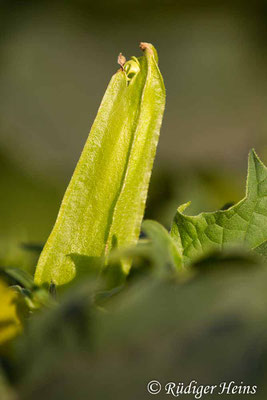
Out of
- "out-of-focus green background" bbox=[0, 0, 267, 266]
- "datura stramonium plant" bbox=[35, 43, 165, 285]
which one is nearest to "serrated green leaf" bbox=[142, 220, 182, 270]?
"datura stramonium plant" bbox=[35, 43, 165, 285]

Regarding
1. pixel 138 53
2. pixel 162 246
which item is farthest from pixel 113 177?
pixel 138 53

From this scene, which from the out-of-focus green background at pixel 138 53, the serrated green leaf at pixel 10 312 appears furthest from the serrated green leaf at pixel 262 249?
the out-of-focus green background at pixel 138 53

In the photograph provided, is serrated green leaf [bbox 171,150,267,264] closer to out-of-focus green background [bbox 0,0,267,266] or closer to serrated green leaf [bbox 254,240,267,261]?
serrated green leaf [bbox 254,240,267,261]

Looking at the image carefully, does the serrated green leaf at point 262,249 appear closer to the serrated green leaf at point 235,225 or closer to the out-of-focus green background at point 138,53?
the serrated green leaf at point 235,225

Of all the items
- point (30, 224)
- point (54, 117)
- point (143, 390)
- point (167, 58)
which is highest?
point (167, 58)

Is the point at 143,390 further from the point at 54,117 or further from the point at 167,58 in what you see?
the point at 167,58

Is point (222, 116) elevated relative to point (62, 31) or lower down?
lower down

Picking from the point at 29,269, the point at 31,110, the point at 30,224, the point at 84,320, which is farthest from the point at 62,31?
the point at 84,320
